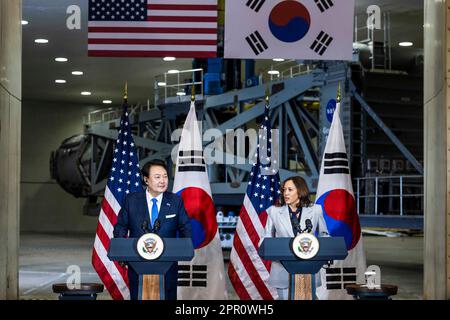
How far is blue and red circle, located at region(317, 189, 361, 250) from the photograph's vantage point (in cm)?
1035

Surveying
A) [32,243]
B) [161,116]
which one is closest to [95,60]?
[161,116]

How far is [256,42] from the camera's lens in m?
9.10

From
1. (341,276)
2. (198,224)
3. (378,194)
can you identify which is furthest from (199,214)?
(378,194)

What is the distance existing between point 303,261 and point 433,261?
1.33 metres

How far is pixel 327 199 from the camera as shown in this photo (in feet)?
34.1

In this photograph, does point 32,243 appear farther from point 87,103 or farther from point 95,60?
point 87,103

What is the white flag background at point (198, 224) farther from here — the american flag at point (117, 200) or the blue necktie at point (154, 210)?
the blue necktie at point (154, 210)

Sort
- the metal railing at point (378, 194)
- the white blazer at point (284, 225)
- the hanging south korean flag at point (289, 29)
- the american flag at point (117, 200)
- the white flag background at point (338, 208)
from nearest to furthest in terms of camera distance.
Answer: the white blazer at point (284, 225)
the hanging south korean flag at point (289, 29)
the white flag background at point (338, 208)
the american flag at point (117, 200)
the metal railing at point (378, 194)

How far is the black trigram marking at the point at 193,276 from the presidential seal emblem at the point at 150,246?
3.55 metres

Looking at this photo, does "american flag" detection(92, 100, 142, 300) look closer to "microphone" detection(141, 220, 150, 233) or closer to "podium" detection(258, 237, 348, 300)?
"microphone" detection(141, 220, 150, 233)

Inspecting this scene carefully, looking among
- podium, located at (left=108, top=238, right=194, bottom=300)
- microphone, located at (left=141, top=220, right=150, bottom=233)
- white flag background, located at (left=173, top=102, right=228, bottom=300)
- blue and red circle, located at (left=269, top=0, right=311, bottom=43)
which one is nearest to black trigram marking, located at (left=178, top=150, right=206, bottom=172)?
white flag background, located at (left=173, top=102, right=228, bottom=300)

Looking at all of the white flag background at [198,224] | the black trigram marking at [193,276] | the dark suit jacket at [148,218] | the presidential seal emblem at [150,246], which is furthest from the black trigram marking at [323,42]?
the presidential seal emblem at [150,246]

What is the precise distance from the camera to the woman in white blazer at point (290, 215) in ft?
26.4

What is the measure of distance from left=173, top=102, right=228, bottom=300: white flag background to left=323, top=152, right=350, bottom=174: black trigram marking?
1559 mm
